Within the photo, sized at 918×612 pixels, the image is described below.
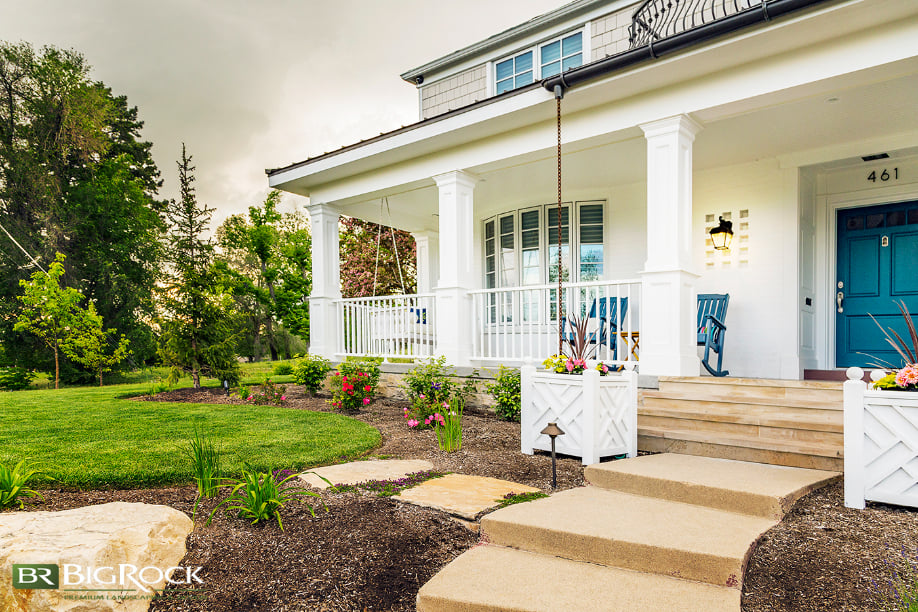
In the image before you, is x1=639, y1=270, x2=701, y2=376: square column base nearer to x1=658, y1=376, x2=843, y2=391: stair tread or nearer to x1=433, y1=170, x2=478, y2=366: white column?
x1=658, y1=376, x2=843, y2=391: stair tread

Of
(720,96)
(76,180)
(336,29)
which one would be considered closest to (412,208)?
(336,29)

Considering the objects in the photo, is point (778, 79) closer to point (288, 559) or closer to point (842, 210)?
point (842, 210)

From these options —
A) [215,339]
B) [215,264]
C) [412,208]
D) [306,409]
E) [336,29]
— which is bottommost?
[306,409]

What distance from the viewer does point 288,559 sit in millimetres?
2283

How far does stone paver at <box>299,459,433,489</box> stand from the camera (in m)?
3.33

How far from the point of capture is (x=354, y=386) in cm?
659

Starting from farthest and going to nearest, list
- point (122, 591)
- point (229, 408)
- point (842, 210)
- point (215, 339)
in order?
point (215, 339) < point (229, 408) < point (842, 210) < point (122, 591)

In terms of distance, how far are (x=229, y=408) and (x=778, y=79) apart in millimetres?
6677

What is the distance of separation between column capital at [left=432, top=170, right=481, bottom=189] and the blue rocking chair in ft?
10.1

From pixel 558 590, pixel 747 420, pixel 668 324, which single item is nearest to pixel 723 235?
pixel 668 324

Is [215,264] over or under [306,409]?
over

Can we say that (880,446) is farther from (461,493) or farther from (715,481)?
(461,493)

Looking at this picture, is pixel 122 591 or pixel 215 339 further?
pixel 215 339

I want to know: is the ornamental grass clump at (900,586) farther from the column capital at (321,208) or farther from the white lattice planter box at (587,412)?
the column capital at (321,208)
